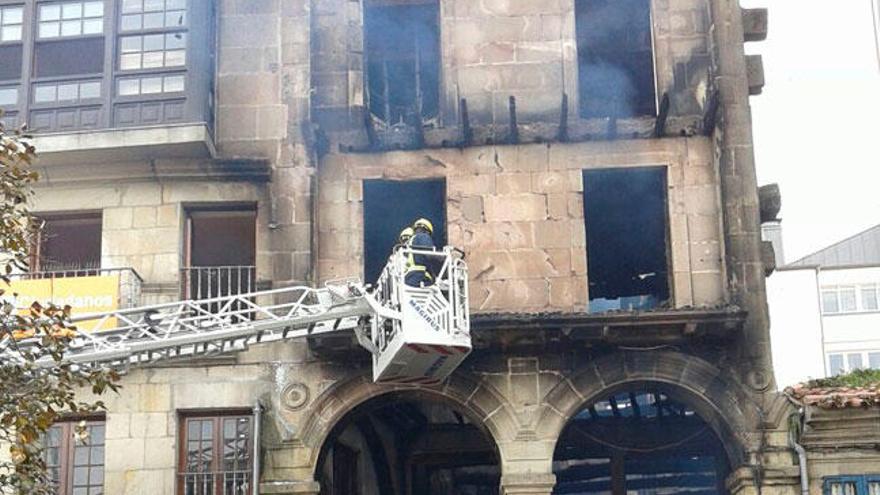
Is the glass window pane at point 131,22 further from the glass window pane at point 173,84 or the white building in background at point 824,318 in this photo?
the white building in background at point 824,318

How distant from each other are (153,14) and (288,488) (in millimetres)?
7679

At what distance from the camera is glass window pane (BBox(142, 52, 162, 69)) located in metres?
21.0

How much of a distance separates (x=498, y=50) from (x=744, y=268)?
5.10 m

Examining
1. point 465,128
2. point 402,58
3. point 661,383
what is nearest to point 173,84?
point 402,58

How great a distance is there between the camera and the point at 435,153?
68.4 ft

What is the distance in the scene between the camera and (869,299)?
192ft

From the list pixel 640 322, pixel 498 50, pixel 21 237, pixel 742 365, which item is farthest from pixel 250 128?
pixel 21 237

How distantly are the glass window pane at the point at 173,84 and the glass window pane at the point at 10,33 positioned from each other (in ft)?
8.74

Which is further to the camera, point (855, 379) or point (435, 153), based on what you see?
point (435, 153)

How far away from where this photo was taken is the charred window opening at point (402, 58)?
21.9 meters

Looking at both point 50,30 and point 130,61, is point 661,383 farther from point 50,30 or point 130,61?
point 50,30

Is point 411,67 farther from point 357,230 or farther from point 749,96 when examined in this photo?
point 749,96

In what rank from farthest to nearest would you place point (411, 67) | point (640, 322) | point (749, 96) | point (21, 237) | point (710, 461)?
1. point (710, 461)
2. point (411, 67)
3. point (749, 96)
4. point (640, 322)
5. point (21, 237)

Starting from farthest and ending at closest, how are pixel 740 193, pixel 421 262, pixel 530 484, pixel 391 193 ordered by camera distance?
pixel 391 193 < pixel 740 193 < pixel 530 484 < pixel 421 262
